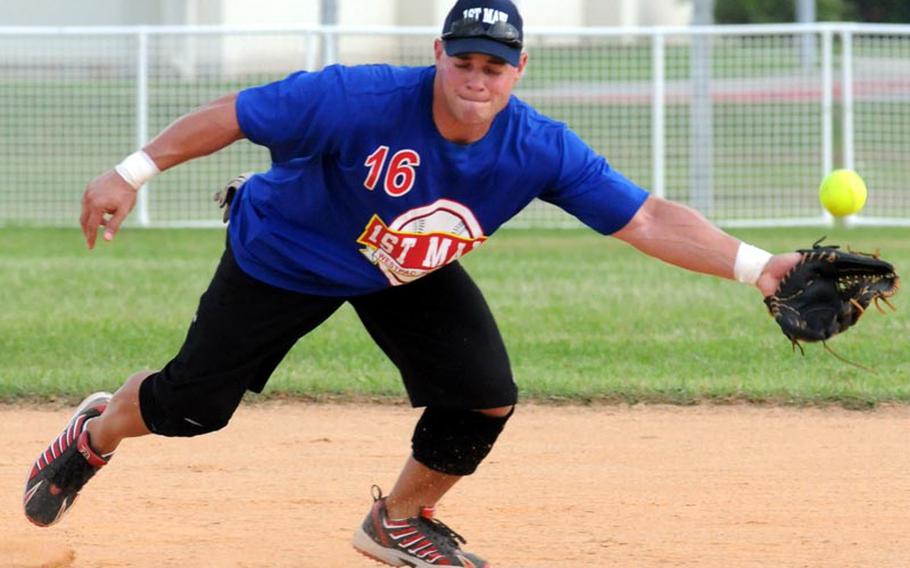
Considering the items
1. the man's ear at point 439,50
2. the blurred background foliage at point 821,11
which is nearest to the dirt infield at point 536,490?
the man's ear at point 439,50

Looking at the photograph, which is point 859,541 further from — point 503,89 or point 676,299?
point 676,299

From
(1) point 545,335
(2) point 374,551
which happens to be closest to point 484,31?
(2) point 374,551

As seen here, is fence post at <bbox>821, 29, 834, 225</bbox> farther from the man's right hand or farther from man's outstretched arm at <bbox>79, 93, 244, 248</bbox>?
the man's right hand

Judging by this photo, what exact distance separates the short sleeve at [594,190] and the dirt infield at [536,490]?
48.3 inches

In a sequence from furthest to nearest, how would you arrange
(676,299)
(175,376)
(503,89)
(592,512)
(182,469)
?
1. (676,299)
2. (182,469)
3. (592,512)
4. (175,376)
5. (503,89)

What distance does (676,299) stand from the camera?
1106 centimetres

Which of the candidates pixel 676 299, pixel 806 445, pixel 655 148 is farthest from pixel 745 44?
pixel 806 445

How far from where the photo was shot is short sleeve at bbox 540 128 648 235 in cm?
461

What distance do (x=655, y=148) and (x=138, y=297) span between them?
6524 millimetres

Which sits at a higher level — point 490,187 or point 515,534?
point 490,187

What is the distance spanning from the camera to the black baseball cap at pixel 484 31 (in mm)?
4441

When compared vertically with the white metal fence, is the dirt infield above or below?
below

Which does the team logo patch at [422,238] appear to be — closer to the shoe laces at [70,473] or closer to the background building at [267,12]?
the shoe laces at [70,473]

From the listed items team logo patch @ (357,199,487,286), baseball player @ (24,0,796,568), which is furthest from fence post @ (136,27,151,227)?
team logo patch @ (357,199,487,286)
